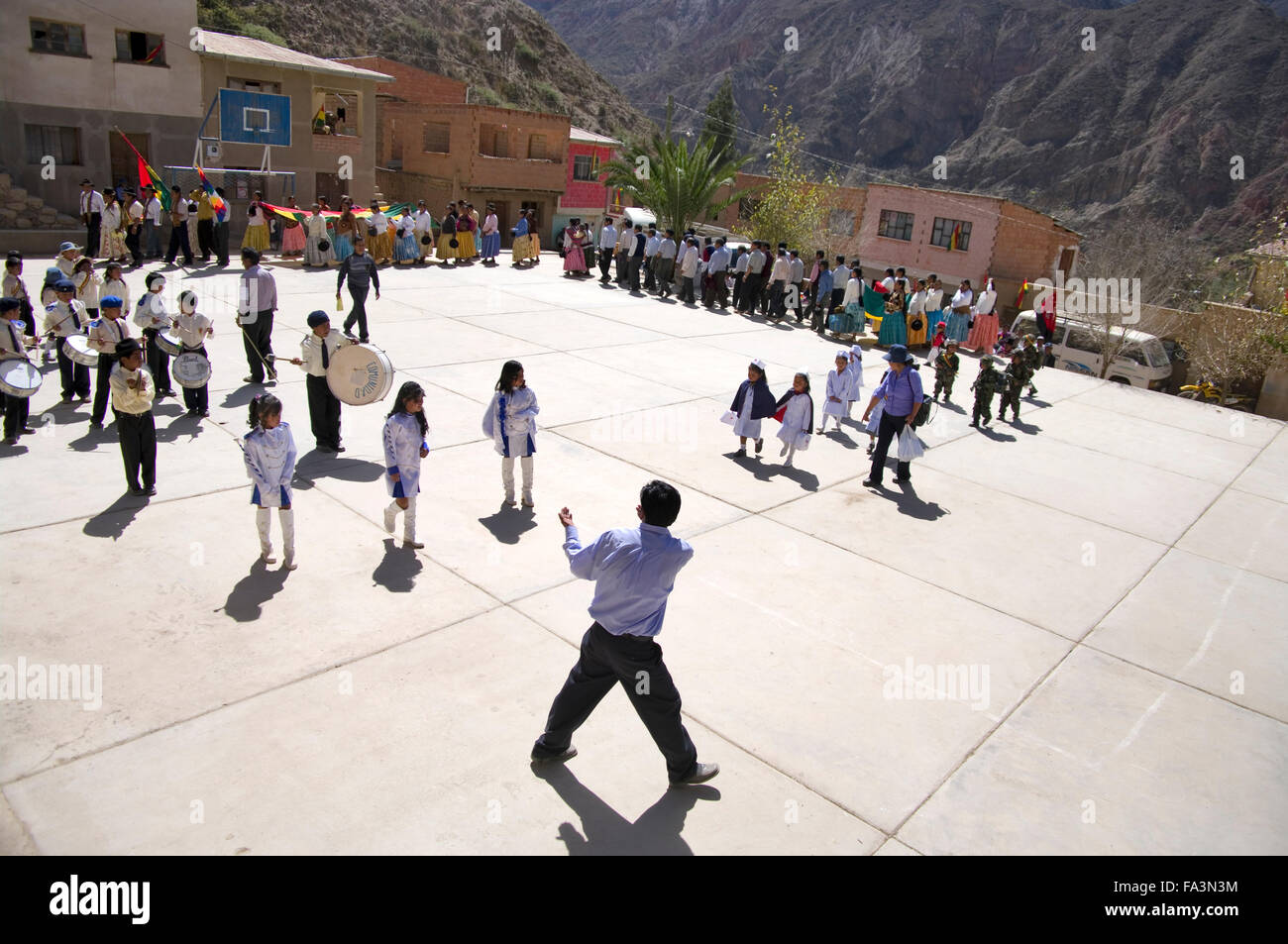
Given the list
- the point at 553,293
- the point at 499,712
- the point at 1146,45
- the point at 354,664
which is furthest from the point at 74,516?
the point at 1146,45

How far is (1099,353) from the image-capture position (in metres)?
20.9

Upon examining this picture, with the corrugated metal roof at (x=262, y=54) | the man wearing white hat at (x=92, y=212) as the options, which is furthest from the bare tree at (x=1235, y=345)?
the corrugated metal roof at (x=262, y=54)

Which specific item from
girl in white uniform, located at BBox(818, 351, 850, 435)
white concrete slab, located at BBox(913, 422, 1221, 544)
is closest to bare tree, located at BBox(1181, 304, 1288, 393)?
white concrete slab, located at BBox(913, 422, 1221, 544)

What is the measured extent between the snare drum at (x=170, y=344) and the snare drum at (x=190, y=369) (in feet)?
0.77

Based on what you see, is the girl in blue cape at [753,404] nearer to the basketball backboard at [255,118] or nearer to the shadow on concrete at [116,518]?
the shadow on concrete at [116,518]

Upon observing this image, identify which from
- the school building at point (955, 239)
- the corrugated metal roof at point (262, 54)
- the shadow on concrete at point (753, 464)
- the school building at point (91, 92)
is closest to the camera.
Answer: the shadow on concrete at point (753, 464)

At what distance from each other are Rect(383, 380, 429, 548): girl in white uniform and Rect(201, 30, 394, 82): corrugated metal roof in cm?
2156

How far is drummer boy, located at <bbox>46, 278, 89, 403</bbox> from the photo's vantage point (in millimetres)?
9852

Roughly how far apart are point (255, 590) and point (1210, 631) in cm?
739

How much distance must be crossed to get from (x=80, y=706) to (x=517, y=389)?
13.3 feet

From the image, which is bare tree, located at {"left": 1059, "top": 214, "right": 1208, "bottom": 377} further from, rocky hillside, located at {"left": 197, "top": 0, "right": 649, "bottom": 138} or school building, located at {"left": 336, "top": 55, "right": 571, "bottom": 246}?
rocky hillside, located at {"left": 197, "top": 0, "right": 649, "bottom": 138}

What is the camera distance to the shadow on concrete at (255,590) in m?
6.13

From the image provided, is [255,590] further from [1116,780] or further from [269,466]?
[1116,780]
